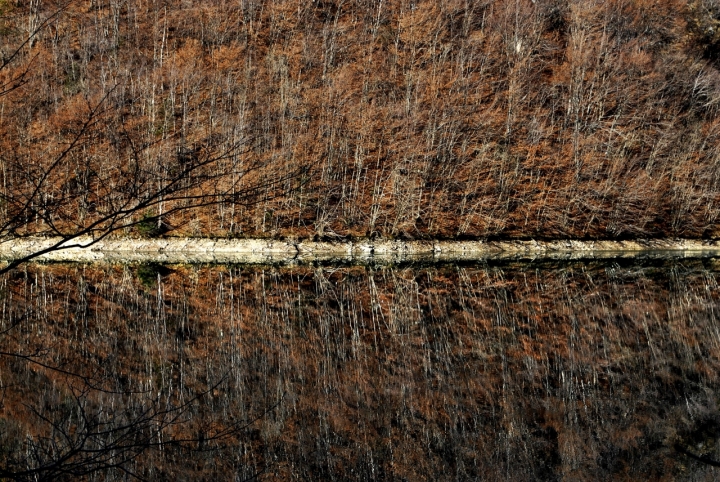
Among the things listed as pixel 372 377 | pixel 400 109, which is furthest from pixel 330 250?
pixel 372 377

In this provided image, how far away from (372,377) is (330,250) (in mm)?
23753

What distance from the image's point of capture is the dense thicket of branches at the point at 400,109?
131 ft

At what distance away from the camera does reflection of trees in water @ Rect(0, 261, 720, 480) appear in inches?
408

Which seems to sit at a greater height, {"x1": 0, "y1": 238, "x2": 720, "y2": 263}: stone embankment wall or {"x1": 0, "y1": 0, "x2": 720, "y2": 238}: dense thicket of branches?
{"x1": 0, "y1": 0, "x2": 720, "y2": 238}: dense thicket of branches

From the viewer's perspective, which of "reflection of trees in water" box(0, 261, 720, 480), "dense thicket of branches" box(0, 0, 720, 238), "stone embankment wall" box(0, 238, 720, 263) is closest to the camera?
"reflection of trees in water" box(0, 261, 720, 480)

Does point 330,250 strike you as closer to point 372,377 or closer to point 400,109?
point 400,109

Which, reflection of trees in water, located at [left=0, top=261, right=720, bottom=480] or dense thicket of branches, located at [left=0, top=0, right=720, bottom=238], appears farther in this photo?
dense thicket of branches, located at [left=0, top=0, right=720, bottom=238]

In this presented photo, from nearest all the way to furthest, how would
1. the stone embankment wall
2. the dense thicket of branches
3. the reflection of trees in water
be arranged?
the reflection of trees in water → the stone embankment wall → the dense thicket of branches

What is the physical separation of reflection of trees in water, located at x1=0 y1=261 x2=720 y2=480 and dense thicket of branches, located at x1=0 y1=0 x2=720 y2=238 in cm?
1522

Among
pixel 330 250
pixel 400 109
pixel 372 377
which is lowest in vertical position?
pixel 372 377

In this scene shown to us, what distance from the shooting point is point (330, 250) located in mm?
37875

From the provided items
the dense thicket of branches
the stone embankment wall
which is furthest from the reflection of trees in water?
the dense thicket of branches

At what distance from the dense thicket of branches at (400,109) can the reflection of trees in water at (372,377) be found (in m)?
15.2

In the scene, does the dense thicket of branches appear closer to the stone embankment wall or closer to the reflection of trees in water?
the stone embankment wall
